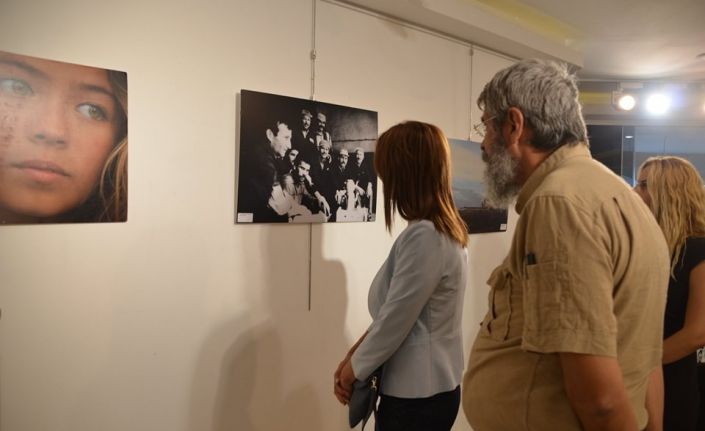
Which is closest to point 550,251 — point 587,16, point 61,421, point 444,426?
point 444,426

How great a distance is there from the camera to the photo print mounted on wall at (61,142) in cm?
136

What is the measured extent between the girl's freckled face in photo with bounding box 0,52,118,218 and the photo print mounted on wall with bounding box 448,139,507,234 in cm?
188

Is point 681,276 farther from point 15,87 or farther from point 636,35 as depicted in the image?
point 636,35

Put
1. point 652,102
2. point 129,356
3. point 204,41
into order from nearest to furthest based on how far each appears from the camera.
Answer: point 129,356, point 204,41, point 652,102

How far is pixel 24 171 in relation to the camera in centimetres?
138

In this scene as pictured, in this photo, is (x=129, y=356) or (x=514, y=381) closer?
(x=514, y=381)

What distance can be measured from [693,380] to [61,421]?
2243 mm

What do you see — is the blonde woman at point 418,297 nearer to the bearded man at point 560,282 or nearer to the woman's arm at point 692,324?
the bearded man at point 560,282

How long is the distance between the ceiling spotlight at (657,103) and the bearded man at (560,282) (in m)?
4.05

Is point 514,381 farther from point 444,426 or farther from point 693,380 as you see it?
point 693,380

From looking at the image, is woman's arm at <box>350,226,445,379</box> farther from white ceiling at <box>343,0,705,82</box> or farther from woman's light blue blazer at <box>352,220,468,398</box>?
white ceiling at <box>343,0,705,82</box>

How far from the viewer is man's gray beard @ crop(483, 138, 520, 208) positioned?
3.47ft

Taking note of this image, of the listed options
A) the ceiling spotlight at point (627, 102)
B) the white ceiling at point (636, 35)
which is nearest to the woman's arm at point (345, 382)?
the white ceiling at point (636, 35)

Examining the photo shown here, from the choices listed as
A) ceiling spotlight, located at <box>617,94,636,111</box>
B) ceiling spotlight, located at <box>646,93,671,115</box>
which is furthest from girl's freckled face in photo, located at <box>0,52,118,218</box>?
ceiling spotlight, located at <box>646,93,671,115</box>
